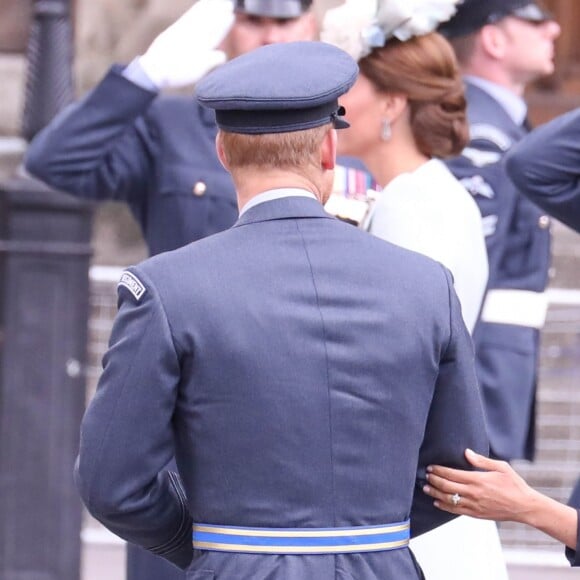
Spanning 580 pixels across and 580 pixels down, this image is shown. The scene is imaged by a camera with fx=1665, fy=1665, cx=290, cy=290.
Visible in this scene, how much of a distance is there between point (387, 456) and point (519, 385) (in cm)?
211

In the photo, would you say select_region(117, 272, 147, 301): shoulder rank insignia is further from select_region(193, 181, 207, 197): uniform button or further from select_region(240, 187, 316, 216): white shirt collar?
select_region(193, 181, 207, 197): uniform button

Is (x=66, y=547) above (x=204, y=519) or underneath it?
underneath

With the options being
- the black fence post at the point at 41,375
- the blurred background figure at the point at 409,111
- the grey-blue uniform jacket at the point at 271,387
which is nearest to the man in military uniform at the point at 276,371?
the grey-blue uniform jacket at the point at 271,387

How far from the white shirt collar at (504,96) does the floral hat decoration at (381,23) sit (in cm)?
120

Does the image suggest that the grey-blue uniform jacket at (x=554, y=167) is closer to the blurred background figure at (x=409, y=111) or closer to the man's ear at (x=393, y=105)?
the blurred background figure at (x=409, y=111)

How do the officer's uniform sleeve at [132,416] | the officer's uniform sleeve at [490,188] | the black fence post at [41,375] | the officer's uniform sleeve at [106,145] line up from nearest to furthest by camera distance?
the officer's uniform sleeve at [132,416] < the officer's uniform sleeve at [106,145] < the officer's uniform sleeve at [490,188] < the black fence post at [41,375]

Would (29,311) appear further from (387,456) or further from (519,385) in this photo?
(387,456)

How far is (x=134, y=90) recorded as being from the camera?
4.18 metres

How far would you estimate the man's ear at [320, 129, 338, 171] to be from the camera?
101 inches

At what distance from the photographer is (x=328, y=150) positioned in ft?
8.44

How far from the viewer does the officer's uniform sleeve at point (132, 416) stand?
7.97 feet

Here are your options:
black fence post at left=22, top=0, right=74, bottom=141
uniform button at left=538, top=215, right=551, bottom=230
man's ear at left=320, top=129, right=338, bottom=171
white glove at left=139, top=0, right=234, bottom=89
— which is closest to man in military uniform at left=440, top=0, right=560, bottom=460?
uniform button at left=538, top=215, right=551, bottom=230

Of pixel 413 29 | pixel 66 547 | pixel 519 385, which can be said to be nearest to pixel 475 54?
pixel 519 385

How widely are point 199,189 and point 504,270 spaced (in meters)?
1.05
